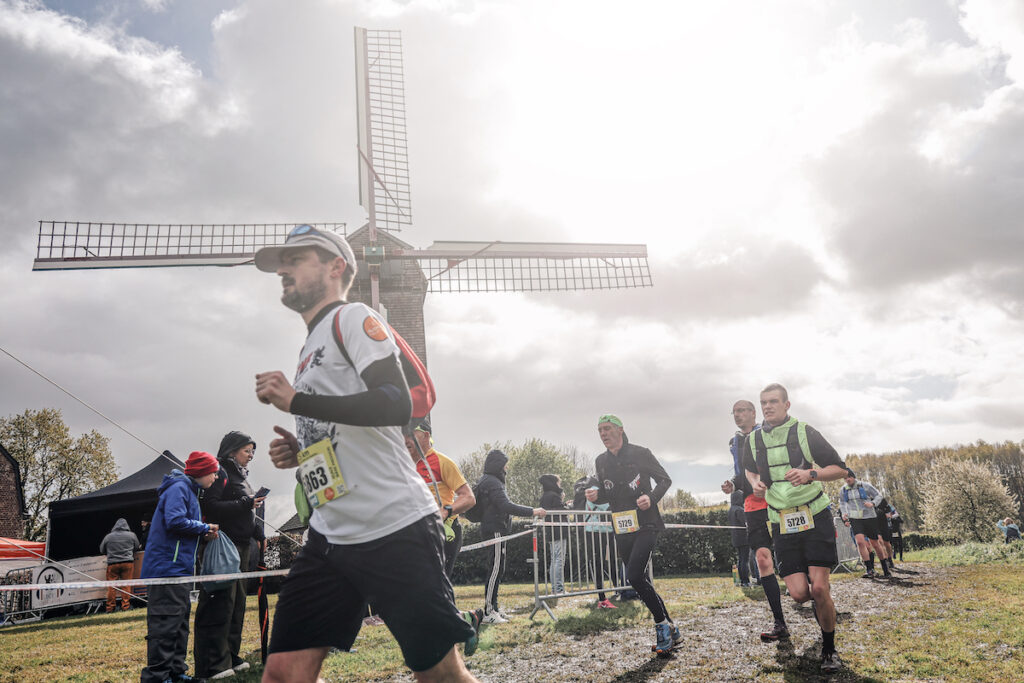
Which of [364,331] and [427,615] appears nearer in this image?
[427,615]

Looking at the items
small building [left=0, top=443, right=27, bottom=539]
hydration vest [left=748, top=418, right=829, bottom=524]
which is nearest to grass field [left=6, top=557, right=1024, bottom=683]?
hydration vest [left=748, top=418, right=829, bottom=524]

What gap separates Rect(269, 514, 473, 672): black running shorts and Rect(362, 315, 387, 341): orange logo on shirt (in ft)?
2.08

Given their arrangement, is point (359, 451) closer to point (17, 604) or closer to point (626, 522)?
point (626, 522)

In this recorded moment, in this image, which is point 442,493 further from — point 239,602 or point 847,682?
point 847,682

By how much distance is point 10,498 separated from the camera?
33688 mm

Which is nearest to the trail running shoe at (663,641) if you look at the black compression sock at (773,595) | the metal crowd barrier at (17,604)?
the black compression sock at (773,595)

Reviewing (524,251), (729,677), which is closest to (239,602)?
(729,677)

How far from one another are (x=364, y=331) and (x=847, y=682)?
4.47 meters

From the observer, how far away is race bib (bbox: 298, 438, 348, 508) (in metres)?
2.34

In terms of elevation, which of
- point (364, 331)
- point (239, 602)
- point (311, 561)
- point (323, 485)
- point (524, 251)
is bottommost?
point (239, 602)

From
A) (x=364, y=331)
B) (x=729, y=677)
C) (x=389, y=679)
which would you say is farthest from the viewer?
(x=389, y=679)

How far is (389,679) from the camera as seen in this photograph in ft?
18.5

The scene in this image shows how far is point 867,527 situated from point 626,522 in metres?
7.84

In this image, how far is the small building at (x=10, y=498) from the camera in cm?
3322
